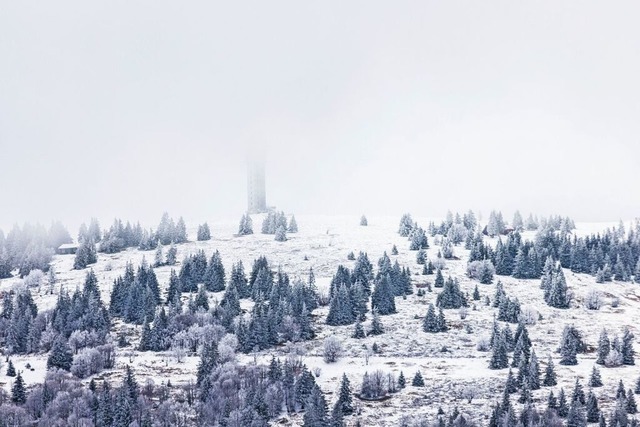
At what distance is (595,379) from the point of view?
11919 cm

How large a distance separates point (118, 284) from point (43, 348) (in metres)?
31.9

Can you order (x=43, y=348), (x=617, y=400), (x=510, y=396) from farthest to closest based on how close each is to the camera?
(x=43, y=348) → (x=510, y=396) → (x=617, y=400)

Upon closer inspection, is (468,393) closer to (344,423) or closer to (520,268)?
(344,423)

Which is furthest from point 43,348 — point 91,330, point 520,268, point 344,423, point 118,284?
point 520,268

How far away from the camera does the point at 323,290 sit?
181000mm

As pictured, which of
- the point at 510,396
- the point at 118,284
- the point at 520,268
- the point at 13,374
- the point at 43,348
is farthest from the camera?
the point at 520,268

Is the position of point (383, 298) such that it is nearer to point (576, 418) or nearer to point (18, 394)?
point (576, 418)

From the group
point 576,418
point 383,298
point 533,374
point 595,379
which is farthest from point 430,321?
point 576,418

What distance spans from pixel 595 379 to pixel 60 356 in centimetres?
8981

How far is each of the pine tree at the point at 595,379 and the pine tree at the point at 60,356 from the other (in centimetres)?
8720

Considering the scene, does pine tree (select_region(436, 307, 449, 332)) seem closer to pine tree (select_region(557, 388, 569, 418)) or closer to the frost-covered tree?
the frost-covered tree

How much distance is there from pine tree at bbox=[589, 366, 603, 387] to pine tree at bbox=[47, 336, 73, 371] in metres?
87.2

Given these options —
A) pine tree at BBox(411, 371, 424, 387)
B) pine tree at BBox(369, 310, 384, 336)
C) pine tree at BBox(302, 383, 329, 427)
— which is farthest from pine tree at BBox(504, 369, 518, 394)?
pine tree at BBox(369, 310, 384, 336)

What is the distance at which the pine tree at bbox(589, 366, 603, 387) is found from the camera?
390 feet
